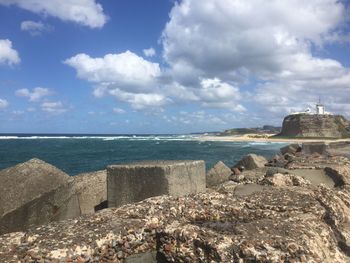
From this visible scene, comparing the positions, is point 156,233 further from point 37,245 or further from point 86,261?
point 37,245

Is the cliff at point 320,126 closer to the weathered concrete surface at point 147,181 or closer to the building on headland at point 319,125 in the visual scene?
the building on headland at point 319,125

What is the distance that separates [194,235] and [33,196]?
2.64 meters

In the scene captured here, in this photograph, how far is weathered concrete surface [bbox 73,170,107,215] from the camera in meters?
6.88

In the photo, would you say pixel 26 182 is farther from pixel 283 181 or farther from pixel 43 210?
pixel 283 181

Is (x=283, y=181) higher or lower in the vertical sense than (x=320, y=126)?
lower

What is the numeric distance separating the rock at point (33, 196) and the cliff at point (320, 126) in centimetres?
7563

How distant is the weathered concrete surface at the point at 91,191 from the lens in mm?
6879

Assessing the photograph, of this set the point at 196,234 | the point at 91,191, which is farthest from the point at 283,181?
the point at 91,191

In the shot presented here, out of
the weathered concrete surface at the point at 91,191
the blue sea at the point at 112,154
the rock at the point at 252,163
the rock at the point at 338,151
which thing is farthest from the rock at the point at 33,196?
the blue sea at the point at 112,154

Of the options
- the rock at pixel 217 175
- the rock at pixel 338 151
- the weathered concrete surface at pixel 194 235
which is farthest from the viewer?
the rock at pixel 338 151

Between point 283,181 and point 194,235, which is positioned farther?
point 283,181

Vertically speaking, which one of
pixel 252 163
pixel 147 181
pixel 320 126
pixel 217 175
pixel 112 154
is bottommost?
pixel 112 154

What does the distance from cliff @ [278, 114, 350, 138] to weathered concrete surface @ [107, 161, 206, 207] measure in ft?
246

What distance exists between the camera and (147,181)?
17.2ft
